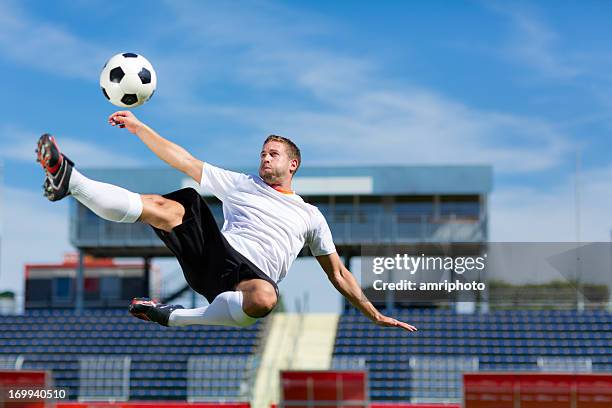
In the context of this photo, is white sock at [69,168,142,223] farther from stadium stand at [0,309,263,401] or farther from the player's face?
stadium stand at [0,309,263,401]

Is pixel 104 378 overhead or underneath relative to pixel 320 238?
underneath

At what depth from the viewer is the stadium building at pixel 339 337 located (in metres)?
28.3

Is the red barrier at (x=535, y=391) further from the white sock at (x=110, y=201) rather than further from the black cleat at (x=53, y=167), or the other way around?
the black cleat at (x=53, y=167)

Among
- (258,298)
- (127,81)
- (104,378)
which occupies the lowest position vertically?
(104,378)

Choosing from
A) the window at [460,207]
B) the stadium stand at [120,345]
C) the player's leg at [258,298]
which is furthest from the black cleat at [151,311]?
the window at [460,207]

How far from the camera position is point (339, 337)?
107 ft

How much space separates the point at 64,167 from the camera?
6.78 metres

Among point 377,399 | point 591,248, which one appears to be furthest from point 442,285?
point 377,399

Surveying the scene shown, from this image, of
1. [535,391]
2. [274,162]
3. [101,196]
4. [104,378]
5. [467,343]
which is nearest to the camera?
[101,196]

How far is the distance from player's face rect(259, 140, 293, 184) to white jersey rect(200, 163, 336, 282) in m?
0.14


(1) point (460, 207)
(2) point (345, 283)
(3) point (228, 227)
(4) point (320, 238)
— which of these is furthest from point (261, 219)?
(1) point (460, 207)

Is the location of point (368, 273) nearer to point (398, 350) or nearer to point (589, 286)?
point (398, 350)

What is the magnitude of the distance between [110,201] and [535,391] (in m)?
15.6

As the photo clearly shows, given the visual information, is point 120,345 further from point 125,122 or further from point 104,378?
point 125,122
